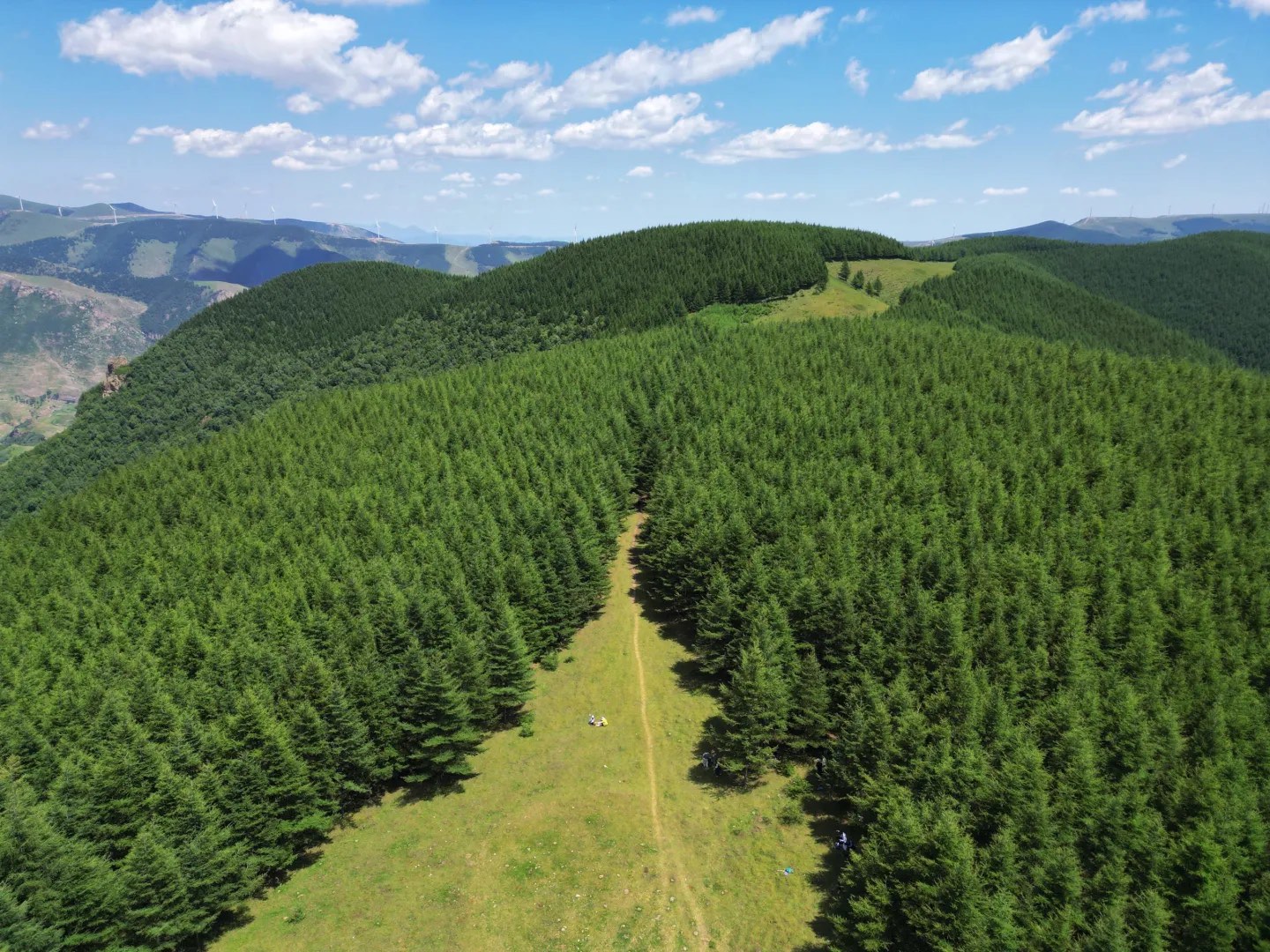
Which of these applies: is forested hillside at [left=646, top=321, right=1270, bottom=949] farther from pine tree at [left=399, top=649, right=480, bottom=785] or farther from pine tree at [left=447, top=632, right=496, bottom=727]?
pine tree at [left=399, top=649, right=480, bottom=785]

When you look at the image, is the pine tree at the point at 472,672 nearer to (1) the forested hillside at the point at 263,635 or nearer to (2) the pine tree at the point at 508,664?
(1) the forested hillside at the point at 263,635

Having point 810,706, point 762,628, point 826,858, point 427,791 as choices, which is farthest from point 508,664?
point 826,858

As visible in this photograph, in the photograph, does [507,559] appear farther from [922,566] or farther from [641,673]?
[922,566]

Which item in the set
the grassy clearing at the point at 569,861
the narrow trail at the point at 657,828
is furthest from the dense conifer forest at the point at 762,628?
the narrow trail at the point at 657,828

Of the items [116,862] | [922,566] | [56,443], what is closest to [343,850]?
[116,862]

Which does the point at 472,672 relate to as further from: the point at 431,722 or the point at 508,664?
the point at 431,722

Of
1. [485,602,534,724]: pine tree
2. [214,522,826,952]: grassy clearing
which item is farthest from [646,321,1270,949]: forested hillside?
[485,602,534,724]: pine tree
